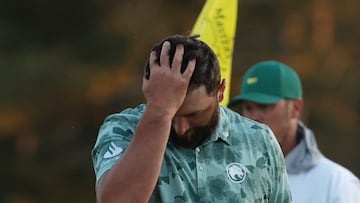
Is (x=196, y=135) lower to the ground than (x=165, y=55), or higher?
lower

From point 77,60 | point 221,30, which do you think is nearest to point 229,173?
point 221,30

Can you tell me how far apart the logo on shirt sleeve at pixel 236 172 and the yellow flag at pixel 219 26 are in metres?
1.93

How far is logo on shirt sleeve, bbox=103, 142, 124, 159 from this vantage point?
359 centimetres

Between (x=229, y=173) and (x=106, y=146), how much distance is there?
16.2 inches

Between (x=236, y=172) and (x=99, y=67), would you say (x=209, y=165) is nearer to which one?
(x=236, y=172)

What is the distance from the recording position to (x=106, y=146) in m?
3.65

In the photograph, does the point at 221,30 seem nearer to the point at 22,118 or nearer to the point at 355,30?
the point at 22,118

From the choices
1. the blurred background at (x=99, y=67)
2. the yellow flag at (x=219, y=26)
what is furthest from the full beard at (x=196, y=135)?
the blurred background at (x=99, y=67)

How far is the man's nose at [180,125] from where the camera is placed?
3.57 metres

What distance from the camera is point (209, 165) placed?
368 cm

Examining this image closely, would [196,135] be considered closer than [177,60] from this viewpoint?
No

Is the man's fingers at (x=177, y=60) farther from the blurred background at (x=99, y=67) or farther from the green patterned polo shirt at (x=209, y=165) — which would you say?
the blurred background at (x=99, y=67)

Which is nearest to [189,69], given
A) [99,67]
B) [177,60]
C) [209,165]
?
[177,60]

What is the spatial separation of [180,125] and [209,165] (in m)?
0.19
